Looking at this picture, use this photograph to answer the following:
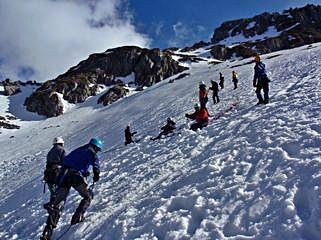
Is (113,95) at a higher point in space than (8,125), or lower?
lower

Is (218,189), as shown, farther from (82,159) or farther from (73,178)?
(73,178)

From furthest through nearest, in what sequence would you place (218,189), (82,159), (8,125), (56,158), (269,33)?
(269,33), (8,125), (56,158), (82,159), (218,189)

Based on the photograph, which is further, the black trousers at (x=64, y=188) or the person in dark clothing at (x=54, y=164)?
the person in dark clothing at (x=54, y=164)

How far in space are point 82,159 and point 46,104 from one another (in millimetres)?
83274

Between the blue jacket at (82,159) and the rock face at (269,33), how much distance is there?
111 meters

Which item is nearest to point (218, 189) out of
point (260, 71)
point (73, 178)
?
point (73, 178)

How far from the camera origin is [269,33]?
165 m

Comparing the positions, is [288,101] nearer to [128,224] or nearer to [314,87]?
[314,87]

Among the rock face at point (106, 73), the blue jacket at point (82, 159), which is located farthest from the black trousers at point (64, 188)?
the rock face at point (106, 73)

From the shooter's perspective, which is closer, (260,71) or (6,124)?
(260,71)

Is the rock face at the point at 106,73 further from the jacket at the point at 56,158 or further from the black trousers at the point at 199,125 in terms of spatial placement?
the jacket at the point at 56,158

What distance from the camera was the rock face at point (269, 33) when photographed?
123262 mm

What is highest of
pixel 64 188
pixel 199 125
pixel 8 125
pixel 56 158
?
pixel 8 125

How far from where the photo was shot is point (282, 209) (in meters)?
7.45
